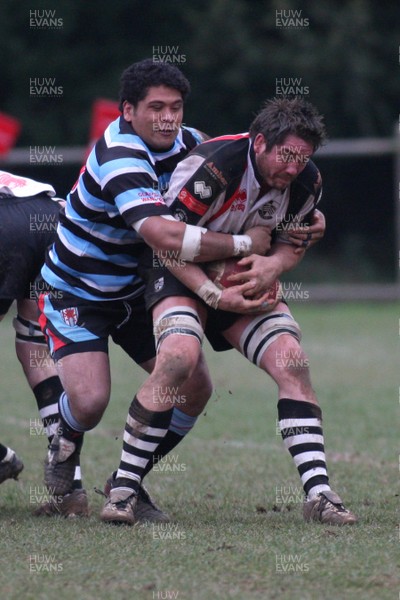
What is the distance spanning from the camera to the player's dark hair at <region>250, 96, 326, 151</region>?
4.84m

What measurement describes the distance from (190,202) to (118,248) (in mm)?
519

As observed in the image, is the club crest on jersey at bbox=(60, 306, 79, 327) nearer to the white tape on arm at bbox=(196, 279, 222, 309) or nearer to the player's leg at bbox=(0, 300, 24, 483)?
the white tape on arm at bbox=(196, 279, 222, 309)

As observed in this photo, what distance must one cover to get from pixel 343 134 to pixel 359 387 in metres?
14.2

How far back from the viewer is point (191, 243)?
4.86 metres

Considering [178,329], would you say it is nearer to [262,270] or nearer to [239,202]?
[262,270]

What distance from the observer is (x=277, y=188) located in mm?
5004

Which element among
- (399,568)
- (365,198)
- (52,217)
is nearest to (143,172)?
(52,217)

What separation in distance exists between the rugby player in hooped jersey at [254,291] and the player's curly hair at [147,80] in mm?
326

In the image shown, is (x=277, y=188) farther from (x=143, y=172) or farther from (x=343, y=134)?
(x=343, y=134)

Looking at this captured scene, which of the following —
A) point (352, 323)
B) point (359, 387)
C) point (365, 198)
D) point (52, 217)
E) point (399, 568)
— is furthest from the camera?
point (365, 198)

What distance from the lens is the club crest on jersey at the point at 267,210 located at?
5.11 metres

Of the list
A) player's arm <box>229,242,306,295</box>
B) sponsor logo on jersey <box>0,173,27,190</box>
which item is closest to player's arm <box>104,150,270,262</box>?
player's arm <box>229,242,306,295</box>

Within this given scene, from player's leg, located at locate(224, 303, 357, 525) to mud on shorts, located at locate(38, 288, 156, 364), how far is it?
0.61 m

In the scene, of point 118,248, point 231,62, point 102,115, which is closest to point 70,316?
point 118,248
